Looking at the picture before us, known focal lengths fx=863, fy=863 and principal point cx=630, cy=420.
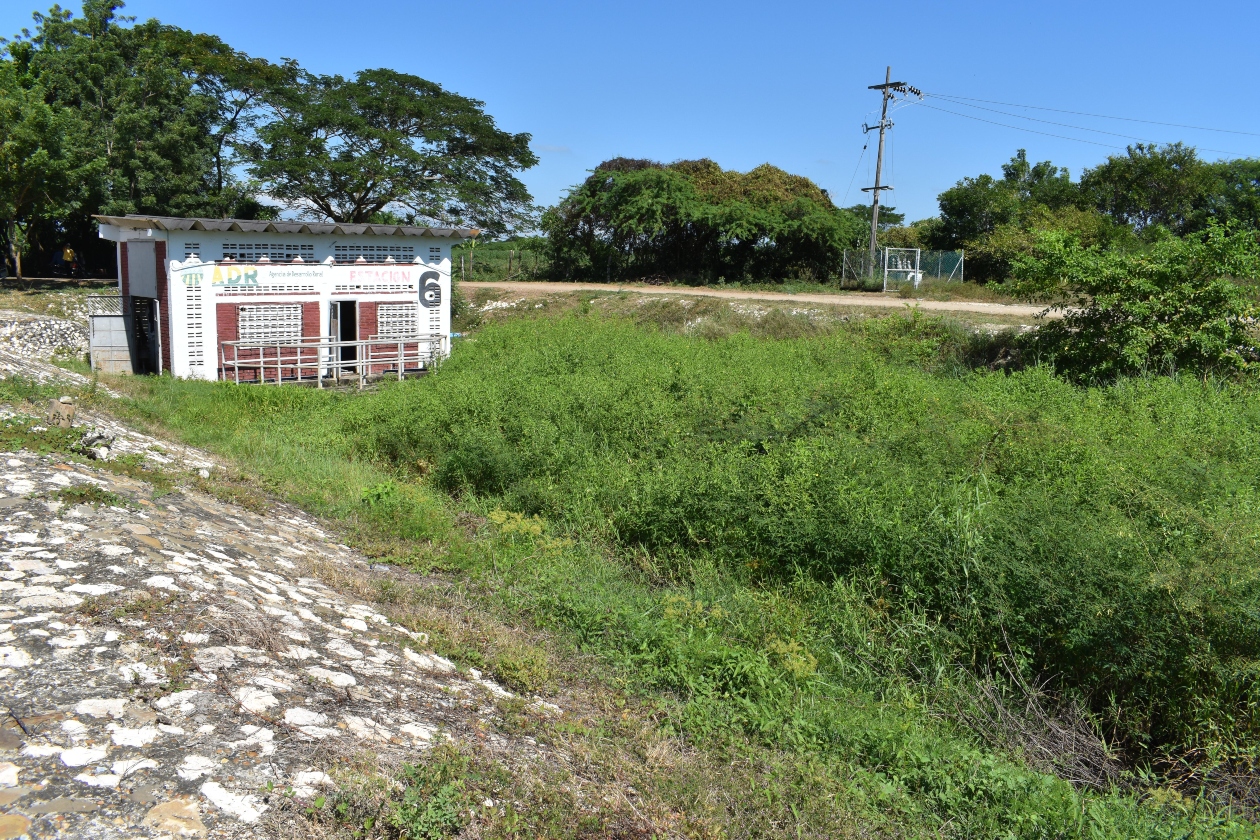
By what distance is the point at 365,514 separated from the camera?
27.8ft

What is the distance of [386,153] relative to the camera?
30.9 metres

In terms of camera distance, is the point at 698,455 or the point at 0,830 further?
the point at 698,455

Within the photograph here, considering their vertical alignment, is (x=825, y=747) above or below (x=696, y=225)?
below

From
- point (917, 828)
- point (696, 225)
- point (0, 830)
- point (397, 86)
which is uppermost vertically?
point (397, 86)

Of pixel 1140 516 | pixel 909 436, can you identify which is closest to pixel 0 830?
pixel 1140 516

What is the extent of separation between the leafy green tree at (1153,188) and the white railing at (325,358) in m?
28.7

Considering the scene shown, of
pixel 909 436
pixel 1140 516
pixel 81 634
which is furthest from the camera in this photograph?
pixel 909 436

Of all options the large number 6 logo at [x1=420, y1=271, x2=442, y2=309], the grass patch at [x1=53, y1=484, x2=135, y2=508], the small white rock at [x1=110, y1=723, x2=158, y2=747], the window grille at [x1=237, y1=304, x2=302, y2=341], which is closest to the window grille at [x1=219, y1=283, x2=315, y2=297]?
the window grille at [x1=237, y1=304, x2=302, y2=341]

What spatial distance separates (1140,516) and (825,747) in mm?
3611

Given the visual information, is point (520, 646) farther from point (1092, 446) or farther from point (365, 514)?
point (1092, 446)

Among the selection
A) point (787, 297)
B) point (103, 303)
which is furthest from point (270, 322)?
point (787, 297)

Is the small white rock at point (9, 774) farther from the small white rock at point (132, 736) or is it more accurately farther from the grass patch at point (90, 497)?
the grass patch at point (90, 497)

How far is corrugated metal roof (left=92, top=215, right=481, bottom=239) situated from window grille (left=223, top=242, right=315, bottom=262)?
32 cm

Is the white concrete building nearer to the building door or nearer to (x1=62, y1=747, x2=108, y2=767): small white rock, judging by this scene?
the building door
